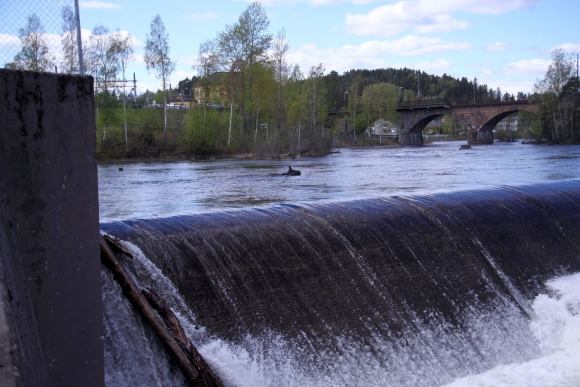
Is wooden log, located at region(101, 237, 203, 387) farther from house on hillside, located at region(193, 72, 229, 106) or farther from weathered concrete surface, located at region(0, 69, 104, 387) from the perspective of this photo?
house on hillside, located at region(193, 72, 229, 106)

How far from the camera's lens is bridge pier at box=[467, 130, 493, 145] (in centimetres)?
7294

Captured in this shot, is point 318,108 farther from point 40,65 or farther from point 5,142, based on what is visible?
point 5,142

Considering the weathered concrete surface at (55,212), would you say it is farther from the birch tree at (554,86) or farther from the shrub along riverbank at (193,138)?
the birch tree at (554,86)

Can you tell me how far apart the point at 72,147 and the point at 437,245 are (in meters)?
6.12

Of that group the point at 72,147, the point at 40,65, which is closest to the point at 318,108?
the point at 40,65

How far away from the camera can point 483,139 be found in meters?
74.7

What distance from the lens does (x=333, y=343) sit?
6.59 m

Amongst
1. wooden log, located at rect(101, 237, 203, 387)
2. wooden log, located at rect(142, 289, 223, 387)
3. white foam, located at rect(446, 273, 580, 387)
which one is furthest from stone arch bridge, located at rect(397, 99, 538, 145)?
wooden log, located at rect(101, 237, 203, 387)

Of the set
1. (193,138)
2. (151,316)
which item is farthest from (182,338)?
(193,138)

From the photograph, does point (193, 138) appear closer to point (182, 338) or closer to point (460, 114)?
point (182, 338)

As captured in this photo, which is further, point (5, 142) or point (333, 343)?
point (333, 343)

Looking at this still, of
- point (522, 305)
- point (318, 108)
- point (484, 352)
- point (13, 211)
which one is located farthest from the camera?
point (318, 108)

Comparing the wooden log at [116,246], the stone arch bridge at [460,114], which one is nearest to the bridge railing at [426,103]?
the stone arch bridge at [460,114]

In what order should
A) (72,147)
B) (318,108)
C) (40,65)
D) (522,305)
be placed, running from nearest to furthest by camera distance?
1. (72,147)
2. (522,305)
3. (40,65)
4. (318,108)
